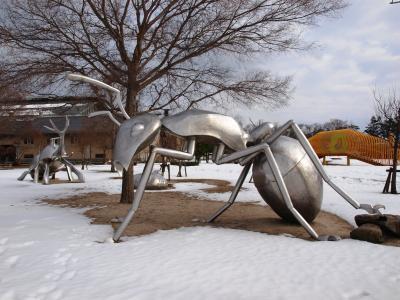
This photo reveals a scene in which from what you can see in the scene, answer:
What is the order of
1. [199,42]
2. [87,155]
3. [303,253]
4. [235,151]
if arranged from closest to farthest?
[303,253] → [235,151] → [199,42] → [87,155]

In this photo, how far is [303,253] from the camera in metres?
5.16

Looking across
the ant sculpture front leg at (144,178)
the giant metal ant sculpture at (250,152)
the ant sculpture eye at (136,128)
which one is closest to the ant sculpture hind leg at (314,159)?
the giant metal ant sculpture at (250,152)

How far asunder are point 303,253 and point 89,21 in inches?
313

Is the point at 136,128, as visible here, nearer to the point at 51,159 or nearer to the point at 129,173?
the point at 129,173

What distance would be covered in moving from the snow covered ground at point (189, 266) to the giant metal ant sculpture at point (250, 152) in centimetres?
65

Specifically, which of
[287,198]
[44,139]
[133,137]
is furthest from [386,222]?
[44,139]

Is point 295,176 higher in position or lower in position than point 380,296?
higher

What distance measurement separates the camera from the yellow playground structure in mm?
29547

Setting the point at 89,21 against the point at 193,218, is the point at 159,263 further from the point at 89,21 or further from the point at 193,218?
the point at 89,21

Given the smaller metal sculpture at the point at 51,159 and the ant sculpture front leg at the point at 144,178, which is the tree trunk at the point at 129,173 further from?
the smaller metal sculpture at the point at 51,159

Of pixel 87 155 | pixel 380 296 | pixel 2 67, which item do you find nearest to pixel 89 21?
pixel 2 67

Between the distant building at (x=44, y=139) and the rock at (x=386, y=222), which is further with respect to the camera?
the distant building at (x=44, y=139)

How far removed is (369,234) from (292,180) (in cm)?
145

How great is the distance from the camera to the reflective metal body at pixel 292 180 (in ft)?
22.0
